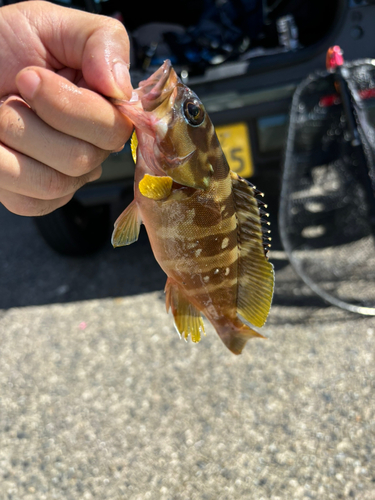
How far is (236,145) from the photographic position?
2572mm

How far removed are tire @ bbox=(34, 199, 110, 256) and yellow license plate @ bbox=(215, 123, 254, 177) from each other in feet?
4.19

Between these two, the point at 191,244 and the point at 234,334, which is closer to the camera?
the point at 191,244

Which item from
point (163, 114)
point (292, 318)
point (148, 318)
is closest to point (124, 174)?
point (148, 318)

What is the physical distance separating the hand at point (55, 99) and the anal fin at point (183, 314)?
476mm

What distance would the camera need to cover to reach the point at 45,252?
3.77 m

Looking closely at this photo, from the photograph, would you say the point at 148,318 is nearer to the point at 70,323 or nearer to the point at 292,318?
the point at 70,323

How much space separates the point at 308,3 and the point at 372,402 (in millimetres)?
2813

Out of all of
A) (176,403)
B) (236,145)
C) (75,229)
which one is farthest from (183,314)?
(75,229)

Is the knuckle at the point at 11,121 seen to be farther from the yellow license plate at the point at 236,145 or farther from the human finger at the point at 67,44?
the yellow license plate at the point at 236,145

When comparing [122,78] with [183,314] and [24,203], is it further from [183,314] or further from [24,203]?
[183,314]

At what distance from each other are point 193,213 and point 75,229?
2.24 m

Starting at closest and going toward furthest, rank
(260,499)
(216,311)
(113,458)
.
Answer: (216,311), (260,499), (113,458)

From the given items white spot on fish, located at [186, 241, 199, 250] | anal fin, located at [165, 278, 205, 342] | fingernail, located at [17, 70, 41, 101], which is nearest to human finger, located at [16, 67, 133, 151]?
fingernail, located at [17, 70, 41, 101]

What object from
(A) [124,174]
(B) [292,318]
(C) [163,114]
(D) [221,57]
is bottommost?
(B) [292,318]
